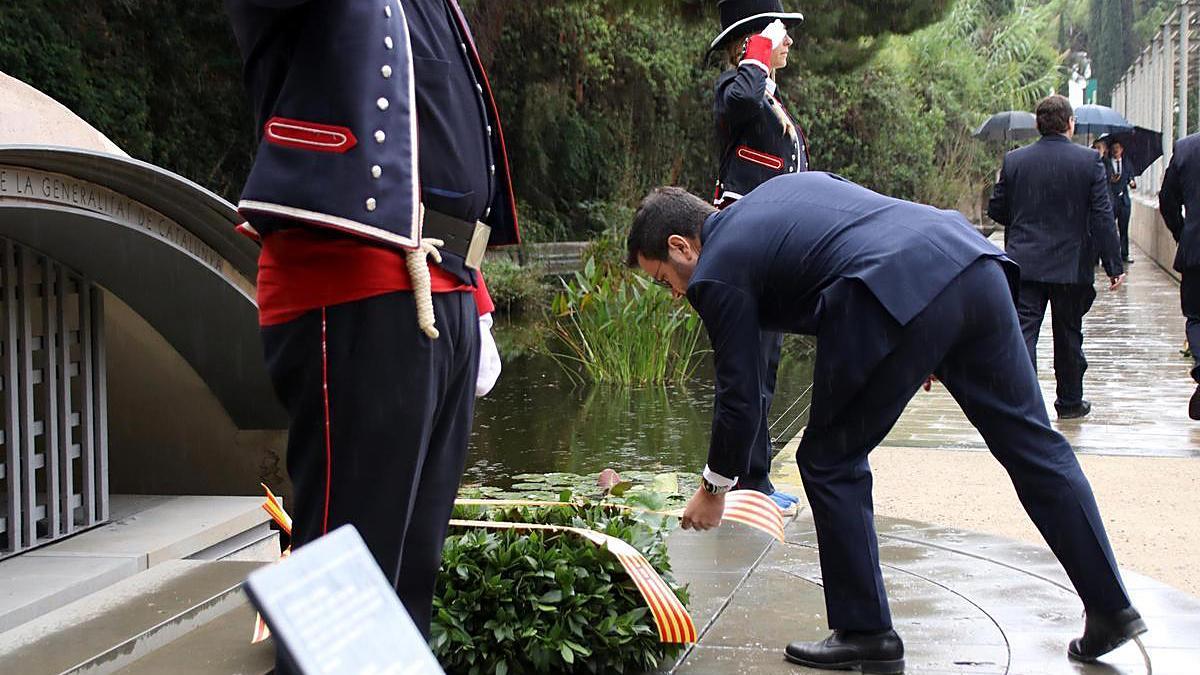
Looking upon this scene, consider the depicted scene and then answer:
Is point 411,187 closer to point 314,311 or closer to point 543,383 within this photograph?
point 314,311

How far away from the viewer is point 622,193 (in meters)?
24.0

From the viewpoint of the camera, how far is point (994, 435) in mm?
3805

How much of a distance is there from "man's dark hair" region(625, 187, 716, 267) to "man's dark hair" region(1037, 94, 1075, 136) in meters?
4.71

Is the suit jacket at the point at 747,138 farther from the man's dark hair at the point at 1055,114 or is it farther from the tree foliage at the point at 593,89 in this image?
the tree foliage at the point at 593,89

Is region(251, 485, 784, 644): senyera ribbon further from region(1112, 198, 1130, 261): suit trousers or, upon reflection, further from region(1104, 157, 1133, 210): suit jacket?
region(1104, 157, 1133, 210): suit jacket

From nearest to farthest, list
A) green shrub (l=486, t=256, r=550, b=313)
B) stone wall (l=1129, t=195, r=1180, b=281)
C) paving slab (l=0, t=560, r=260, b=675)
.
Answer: paving slab (l=0, t=560, r=260, b=675) < green shrub (l=486, t=256, r=550, b=313) < stone wall (l=1129, t=195, r=1180, b=281)

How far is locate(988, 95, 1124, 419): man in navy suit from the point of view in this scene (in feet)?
26.6

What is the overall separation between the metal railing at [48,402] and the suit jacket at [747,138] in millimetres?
2571

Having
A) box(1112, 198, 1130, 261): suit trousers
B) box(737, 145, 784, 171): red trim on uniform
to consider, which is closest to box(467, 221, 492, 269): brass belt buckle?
box(737, 145, 784, 171): red trim on uniform

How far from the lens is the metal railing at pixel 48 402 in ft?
14.0

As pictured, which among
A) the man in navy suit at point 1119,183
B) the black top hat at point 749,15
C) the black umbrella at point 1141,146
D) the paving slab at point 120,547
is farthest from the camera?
the black umbrella at point 1141,146

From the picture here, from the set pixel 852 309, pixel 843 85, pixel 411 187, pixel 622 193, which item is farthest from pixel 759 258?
pixel 843 85

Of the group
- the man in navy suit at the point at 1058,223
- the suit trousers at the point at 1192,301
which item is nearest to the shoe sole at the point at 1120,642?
the man in navy suit at the point at 1058,223

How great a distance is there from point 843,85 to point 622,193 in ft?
20.5
